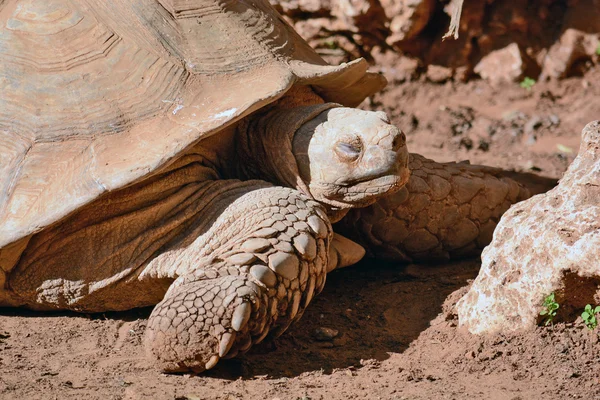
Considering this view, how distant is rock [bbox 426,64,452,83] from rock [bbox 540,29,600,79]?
774mm

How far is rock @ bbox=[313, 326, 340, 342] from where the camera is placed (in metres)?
3.52

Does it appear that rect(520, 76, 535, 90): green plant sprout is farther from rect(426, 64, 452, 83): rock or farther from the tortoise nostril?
the tortoise nostril

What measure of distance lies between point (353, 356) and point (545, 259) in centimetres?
88

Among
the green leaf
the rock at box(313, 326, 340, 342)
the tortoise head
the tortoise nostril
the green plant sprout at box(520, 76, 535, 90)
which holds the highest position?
the tortoise nostril

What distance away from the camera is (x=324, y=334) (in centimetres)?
355

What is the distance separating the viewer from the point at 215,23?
157 inches

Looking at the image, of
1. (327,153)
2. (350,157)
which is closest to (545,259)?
(350,157)

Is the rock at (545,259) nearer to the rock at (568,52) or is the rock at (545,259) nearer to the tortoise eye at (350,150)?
the tortoise eye at (350,150)

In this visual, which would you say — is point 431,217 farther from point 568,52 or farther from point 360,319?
point 568,52

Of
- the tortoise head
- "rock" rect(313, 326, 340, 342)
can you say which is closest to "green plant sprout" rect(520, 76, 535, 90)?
Result: the tortoise head

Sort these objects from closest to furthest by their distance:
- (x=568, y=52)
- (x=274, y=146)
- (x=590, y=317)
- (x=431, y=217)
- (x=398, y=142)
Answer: (x=590, y=317)
(x=398, y=142)
(x=274, y=146)
(x=431, y=217)
(x=568, y=52)

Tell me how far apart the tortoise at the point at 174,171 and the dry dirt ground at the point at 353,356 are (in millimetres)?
122

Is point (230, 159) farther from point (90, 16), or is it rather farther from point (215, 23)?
point (90, 16)

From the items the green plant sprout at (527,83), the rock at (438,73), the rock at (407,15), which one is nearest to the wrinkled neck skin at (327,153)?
the rock at (407,15)
